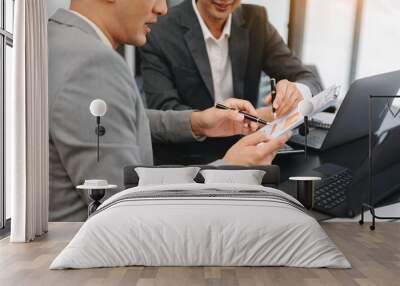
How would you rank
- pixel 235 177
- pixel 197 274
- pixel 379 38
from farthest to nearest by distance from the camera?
pixel 379 38 → pixel 235 177 → pixel 197 274

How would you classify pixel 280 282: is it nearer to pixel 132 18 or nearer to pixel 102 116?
pixel 102 116

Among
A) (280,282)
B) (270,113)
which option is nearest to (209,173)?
(270,113)

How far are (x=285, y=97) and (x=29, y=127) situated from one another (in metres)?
2.36

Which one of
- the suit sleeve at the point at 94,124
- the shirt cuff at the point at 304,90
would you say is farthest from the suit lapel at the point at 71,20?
the shirt cuff at the point at 304,90

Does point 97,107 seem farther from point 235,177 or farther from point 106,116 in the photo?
point 235,177

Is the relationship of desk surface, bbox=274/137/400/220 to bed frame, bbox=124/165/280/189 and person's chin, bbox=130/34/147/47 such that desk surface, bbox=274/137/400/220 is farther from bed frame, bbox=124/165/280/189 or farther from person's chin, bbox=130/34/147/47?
person's chin, bbox=130/34/147/47

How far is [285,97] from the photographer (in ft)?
17.8

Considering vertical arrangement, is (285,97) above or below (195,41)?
below

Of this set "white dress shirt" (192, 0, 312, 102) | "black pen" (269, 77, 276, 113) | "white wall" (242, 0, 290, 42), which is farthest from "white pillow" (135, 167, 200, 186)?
"white wall" (242, 0, 290, 42)

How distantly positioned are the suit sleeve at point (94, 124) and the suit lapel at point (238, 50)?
0.93 metres

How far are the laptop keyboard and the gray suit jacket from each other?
4.37 ft

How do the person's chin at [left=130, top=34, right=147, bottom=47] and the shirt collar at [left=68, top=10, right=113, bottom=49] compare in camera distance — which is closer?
the shirt collar at [left=68, top=10, right=113, bottom=49]

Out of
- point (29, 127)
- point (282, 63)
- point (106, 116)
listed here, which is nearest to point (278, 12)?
point (282, 63)

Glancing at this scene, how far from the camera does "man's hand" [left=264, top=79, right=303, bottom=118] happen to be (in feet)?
17.6
